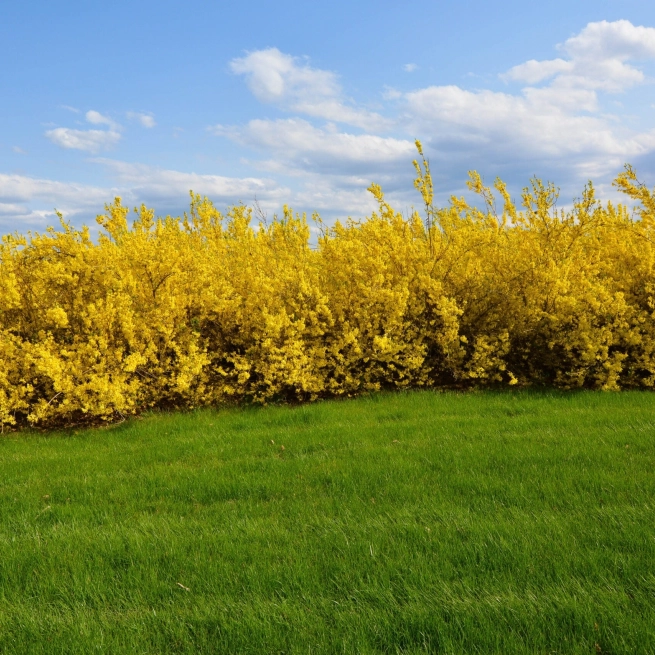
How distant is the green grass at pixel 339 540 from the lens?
2537mm

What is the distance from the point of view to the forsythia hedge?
242 inches

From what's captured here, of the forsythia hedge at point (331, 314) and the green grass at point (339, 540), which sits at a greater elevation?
the forsythia hedge at point (331, 314)

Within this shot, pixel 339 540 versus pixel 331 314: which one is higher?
pixel 331 314

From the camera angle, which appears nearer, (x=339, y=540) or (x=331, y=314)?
(x=339, y=540)

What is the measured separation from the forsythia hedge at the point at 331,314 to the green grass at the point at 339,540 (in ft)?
3.44

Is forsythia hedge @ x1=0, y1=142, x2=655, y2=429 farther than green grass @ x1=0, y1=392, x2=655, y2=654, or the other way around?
forsythia hedge @ x1=0, y1=142, x2=655, y2=429

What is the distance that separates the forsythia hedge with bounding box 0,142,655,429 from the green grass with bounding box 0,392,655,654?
Answer: 1047 millimetres

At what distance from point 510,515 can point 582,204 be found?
495 cm

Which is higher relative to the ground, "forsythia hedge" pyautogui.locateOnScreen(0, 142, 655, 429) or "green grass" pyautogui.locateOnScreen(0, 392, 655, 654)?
"forsythia hedge" pyautogui.locateOnScreen(0, 142, 655, 429)

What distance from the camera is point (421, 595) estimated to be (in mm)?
2727

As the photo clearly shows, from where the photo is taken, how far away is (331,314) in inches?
264

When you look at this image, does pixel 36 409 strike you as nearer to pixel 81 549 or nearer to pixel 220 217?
pixel 81 549

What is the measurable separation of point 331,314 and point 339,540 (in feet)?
12.3

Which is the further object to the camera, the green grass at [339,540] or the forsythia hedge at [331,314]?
the forsythia hedge at [331,314]
